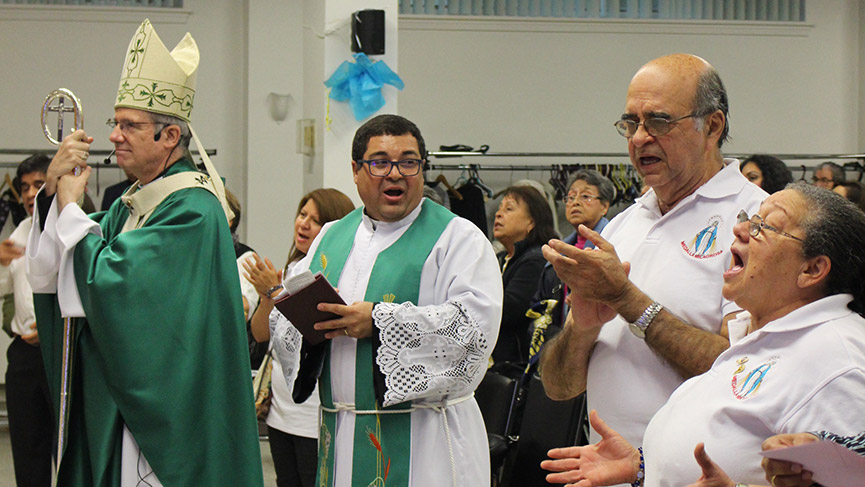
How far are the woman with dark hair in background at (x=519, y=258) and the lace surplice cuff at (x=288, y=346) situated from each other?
1682 mm

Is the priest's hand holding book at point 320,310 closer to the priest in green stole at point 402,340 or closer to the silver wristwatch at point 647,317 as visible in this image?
the priest in green stole at point 402,340

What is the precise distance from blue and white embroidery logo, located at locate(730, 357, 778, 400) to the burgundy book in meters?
1.22

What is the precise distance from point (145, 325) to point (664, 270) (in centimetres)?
132

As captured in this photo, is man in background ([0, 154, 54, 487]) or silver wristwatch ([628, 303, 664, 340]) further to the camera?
man in background ([0, 154, 54, 487])

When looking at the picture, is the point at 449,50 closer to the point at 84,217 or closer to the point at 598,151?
Result: the point at 598,151

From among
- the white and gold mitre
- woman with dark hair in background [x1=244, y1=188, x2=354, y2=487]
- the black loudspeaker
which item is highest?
the black loudspeaker

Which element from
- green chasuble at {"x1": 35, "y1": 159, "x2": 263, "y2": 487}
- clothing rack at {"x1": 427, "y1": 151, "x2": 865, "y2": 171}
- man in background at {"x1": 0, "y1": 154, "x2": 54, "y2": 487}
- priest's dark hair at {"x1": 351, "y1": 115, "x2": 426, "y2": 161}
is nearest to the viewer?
green chasuble at {"x1": 35, "y1": 159, "x2": 263, "y2": 487}

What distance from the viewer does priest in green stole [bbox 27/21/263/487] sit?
2514 millimetres

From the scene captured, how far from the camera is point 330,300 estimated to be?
266 cm

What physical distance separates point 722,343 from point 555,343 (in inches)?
16.2

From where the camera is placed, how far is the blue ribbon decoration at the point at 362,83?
4758mm

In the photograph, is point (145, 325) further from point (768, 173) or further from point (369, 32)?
point (768, 173)

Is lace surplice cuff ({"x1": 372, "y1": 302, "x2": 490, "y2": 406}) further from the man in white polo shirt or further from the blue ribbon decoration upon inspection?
the blue ribbon decoration

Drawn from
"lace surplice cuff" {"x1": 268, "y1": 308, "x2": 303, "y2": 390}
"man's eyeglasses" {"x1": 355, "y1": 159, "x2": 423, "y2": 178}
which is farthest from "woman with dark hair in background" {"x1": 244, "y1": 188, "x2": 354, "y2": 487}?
"man's eyeglasses" {"x1": 355, "y1": 159, "x2": 423, "y2": 178}
